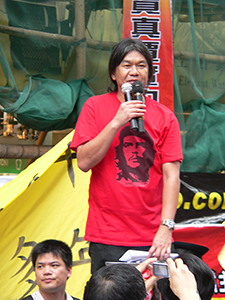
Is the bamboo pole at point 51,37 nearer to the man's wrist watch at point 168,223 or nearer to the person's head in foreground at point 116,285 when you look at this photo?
the man's wrist watch at point 168,223

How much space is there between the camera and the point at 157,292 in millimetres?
1664

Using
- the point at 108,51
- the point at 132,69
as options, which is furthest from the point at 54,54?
the point at 132,69

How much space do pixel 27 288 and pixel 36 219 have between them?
0.48 m

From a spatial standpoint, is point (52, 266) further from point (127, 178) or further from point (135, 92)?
point (135, 92)

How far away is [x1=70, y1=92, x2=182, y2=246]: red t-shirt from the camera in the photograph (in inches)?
64.9

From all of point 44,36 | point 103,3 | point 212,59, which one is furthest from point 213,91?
point 44,36

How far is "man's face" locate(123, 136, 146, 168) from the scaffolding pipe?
203 cm

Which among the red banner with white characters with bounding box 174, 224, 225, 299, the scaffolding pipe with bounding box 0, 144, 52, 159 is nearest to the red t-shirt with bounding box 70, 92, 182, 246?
the red banner with white characters with bounding box 174, 224, 225, 299

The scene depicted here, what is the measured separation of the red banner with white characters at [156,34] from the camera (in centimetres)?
329

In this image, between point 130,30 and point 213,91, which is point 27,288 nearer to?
point 130,30

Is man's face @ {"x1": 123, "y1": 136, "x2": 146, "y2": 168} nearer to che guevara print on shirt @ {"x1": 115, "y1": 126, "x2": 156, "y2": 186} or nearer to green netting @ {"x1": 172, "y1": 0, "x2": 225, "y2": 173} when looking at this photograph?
che guevara print on shirt @ {"x1": 115, "y1": 126, "x2": 156, "y2": 186}

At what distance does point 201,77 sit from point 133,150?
2.31 meters

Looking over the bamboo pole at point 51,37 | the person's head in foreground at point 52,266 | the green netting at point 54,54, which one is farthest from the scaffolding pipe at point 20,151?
the person's head in foreground at point 52,266

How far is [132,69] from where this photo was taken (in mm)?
1756
